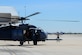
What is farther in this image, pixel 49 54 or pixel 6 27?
pixel 6 27

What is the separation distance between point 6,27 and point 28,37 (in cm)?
254

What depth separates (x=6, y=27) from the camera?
35.1m

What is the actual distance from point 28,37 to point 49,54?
48.3 ft

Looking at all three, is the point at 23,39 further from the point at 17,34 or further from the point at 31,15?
the point at 31,15

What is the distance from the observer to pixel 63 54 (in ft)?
66.1

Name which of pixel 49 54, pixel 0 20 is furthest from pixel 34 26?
pixel 0 20

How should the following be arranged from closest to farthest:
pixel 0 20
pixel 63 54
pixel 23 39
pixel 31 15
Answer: pixel 63 54, pixel 31 15, pixel 23 39, pixel 0 20

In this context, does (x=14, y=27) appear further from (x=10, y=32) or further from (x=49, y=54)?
(x=49, y=54)

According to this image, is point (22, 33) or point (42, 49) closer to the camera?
point (42, 49)

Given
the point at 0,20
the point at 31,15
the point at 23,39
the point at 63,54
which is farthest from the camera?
the point at 0,20

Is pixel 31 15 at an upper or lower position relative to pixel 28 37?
upper

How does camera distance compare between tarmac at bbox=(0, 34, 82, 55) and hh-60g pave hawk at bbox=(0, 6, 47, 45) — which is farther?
hh-60g pave hawk at bbox=(0, 6, 47, 45)

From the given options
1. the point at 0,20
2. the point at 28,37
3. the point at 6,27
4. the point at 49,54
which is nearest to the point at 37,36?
the point at 28,37

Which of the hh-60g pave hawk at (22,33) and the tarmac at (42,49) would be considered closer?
the tarmac at (42,49)
